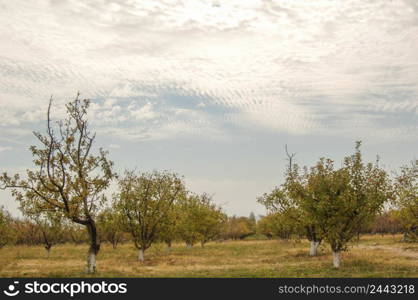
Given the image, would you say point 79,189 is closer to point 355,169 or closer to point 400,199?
point 355,169

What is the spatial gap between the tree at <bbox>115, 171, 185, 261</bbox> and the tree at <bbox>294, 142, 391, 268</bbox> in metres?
24.3

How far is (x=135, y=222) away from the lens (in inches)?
2261

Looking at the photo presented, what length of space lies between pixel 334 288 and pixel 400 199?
77.1 feet

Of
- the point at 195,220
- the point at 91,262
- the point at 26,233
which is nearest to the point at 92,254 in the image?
the point at 91,262

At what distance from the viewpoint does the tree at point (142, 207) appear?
56094mm

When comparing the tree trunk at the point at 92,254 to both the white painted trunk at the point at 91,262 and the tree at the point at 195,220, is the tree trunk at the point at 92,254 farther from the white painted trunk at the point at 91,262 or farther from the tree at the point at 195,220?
the tree at the point at 195,220

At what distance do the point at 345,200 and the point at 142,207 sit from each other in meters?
28.9

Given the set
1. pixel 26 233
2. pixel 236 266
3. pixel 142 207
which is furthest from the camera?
pixel 26 233

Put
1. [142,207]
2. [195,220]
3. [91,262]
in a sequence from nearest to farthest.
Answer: [91,262]
[142,207]
[195,220]

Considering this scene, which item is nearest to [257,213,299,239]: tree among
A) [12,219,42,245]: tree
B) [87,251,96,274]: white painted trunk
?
[87,251,96,274]: white painted trunk

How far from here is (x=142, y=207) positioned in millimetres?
56812

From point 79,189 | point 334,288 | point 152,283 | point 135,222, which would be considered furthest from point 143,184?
point 334,288

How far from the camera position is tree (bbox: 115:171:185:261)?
56.1m

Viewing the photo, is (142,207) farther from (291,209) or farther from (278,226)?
(278,226)
